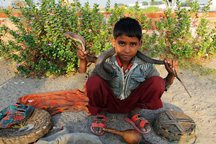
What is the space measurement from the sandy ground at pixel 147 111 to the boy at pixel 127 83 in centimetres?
19

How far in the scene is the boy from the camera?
237 cm

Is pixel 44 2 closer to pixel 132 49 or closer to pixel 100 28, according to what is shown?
pixel 100 28

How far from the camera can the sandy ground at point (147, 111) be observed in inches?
105

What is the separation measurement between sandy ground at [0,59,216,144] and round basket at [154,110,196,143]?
0.27ft

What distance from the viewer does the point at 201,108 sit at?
123 inches

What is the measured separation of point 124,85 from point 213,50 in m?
2.92

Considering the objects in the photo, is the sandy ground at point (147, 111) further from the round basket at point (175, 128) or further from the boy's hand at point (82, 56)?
the boy's hand at point (82, 56)

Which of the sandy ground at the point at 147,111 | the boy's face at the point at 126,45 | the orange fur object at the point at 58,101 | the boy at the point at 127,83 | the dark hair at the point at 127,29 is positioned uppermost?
the dark hair at the point at 127,29

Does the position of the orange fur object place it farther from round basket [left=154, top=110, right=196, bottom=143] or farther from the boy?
round basket [left=154, top=110, right=196, bottom=143]

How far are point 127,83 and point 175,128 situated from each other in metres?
0.64

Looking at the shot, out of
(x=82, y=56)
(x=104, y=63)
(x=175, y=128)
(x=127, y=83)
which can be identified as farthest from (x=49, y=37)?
(x=175, y=128)

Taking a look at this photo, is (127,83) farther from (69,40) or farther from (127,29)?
(69,40)

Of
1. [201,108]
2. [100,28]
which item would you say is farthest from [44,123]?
[100,28]

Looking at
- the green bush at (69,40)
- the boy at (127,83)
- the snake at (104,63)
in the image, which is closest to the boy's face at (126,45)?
the boy at (127,83)
